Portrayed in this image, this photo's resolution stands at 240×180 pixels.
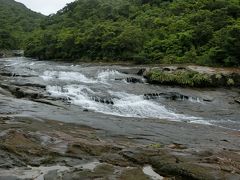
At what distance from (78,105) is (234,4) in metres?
32.6

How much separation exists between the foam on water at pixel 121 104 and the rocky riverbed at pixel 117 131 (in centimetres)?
6

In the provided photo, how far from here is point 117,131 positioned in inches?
581

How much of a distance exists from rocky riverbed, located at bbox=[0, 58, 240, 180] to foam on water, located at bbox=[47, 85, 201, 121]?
6 centimetres

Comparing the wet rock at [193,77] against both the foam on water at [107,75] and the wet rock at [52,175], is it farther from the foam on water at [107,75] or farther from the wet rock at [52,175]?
the wet rock at [52,175]

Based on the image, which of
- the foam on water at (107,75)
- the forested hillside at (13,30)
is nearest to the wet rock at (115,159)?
the foam on water at (107,75)

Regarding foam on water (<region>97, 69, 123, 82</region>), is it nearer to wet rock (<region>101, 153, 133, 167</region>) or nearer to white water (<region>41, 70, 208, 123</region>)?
white water (<region>41, 70, 208, 123</region>)

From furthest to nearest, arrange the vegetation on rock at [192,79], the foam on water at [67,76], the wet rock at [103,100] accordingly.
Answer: the foam on water at [67,76]
the vegetation on rock at [192,79]
the wet rock at [103,100]

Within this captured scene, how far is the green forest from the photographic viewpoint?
129ft

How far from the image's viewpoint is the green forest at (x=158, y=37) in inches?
1554

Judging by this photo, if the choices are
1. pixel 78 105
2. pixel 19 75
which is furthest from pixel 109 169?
pixel 19 75

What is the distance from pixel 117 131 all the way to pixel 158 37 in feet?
116

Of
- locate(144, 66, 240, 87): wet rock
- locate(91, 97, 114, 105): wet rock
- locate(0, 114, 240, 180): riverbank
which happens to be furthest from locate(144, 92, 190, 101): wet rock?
A: locate(0, 114, 240, 180): riverbank

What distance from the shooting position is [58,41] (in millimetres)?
58156

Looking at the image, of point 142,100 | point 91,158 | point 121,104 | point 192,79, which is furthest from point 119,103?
point 91,158
